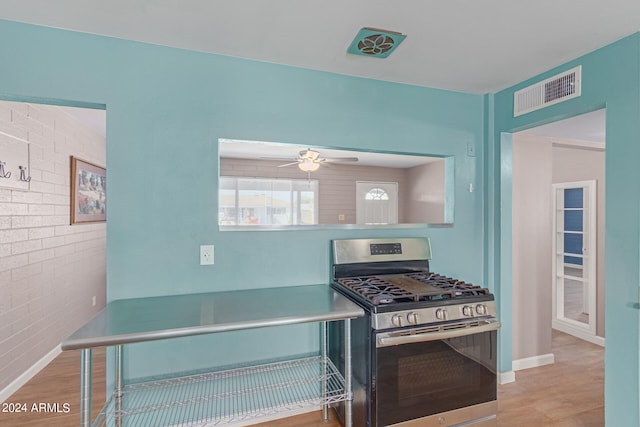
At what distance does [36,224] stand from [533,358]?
4322mm

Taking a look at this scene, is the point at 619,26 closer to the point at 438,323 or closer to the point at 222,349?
the point at 438,323

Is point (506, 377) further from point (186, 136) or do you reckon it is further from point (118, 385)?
point (186, 136)

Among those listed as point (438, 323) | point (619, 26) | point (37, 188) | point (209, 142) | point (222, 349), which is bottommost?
point (222, 349)

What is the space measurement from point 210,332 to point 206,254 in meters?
0.65

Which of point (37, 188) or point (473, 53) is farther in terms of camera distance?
point (37, 188)

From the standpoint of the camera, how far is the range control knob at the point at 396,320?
5.19 ft

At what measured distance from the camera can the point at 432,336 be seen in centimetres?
163

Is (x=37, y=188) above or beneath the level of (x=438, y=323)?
above

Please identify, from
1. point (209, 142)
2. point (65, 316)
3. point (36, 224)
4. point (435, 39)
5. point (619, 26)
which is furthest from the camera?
point (65, 316)

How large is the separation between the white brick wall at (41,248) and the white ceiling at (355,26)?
1442mm

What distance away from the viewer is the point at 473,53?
6.20 ft

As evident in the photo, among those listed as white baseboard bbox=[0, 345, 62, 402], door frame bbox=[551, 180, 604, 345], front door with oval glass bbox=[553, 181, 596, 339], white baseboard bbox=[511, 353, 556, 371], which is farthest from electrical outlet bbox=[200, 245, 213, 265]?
front door with oval glass bbox=[553, 181, 596, 339]

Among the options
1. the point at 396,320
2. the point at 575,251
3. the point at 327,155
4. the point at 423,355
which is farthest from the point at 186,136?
the point at 575,251

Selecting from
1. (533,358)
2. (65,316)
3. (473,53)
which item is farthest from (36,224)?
(533,358)
